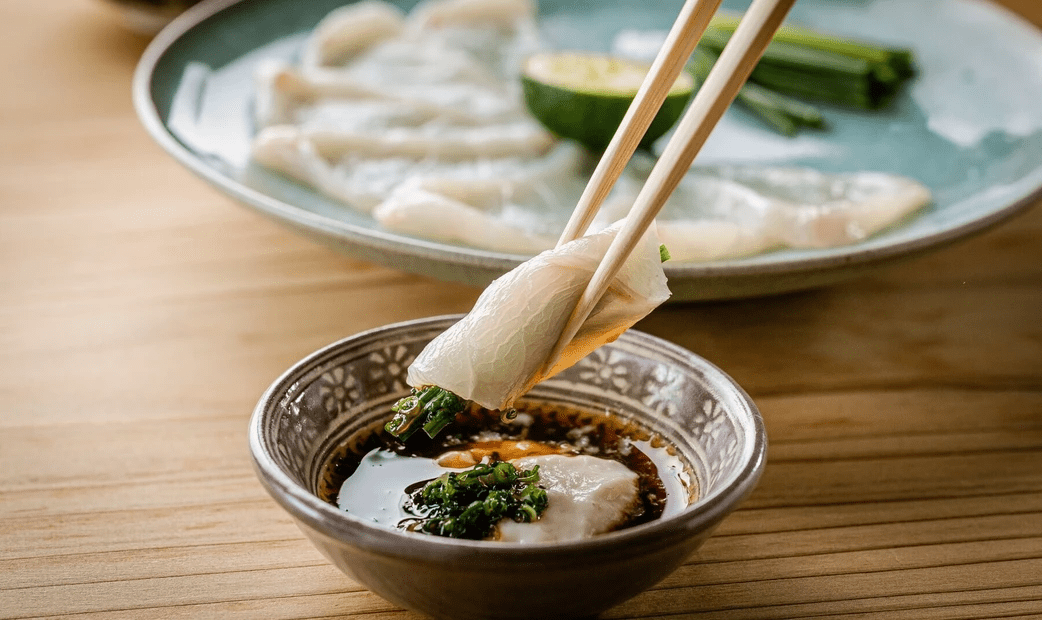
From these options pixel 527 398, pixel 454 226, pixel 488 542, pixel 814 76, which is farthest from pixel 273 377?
pixel 814 76

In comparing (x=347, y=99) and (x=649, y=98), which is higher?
(x=649, y=98)

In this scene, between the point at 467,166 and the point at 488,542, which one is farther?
the point at 467,166

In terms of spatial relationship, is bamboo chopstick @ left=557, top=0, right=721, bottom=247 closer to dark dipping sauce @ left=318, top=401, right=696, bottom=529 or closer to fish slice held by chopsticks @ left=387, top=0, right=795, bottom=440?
fish slice held by chopsticks @ left=387, top=0, right=795, bottom=440

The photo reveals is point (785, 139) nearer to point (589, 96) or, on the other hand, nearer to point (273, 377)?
point (589, 96)

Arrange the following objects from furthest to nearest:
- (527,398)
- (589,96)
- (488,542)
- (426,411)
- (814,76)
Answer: (814,76) → (589,96) → (527,398) → (426,411) → (488,542)

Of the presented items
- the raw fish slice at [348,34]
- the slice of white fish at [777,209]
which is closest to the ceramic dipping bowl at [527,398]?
the slice of white fish at [777,209]

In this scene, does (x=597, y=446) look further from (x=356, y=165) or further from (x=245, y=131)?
(x=245, y=131)

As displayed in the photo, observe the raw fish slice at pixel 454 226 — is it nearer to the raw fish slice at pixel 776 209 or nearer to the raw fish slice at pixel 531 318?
the raw fish slice at pixel 776 209
